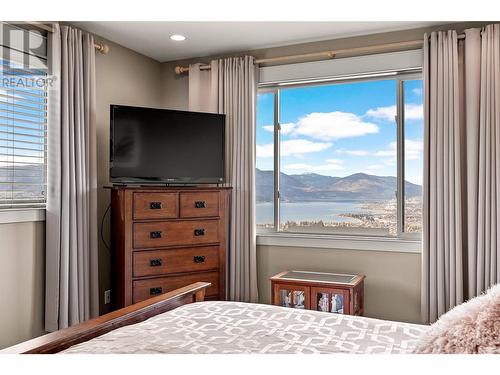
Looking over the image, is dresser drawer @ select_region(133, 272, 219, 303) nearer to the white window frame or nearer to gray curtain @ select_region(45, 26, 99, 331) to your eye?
gray curtain @ select_region(45, 26, 99, 331)

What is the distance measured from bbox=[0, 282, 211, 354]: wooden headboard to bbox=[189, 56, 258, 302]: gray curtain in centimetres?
169

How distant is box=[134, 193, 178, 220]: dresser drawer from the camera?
3.47 metres

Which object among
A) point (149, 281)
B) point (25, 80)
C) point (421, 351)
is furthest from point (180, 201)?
point (421, 351)

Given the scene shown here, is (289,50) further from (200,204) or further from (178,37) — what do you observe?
(200,204)

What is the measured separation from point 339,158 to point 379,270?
1.05 m

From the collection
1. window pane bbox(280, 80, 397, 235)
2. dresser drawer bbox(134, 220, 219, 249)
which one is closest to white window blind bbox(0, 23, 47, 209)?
dresser drawer bbox(134, 220, 219, 249)

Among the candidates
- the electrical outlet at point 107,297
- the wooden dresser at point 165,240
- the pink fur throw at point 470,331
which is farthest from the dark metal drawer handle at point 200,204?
the pink fur throw at point 470,331

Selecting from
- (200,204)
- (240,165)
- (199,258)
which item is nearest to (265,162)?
(240,165)

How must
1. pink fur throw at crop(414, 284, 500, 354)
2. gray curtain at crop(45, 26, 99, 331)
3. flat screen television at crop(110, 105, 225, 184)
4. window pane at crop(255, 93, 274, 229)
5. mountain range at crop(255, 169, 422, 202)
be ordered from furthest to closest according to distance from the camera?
1. window pane at crop(255, 93, 274, 229)
2. mountain range at crop(255, 169, 422, 202)
3. flat screen television at crop(110, 105, 225, 184)
4. gray curtain at crop(45, 26, 99, 331)
5. pink fur throw at crop(414, 284, 500, 354)

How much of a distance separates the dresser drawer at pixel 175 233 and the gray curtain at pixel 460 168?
69.5 inches

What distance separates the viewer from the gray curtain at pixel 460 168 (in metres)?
3.27

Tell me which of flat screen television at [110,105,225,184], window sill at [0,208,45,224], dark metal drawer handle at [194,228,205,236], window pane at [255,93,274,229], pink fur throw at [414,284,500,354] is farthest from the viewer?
window pane at [255,93,274,229]

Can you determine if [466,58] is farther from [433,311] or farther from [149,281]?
[149,281]

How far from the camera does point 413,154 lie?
3.75m
